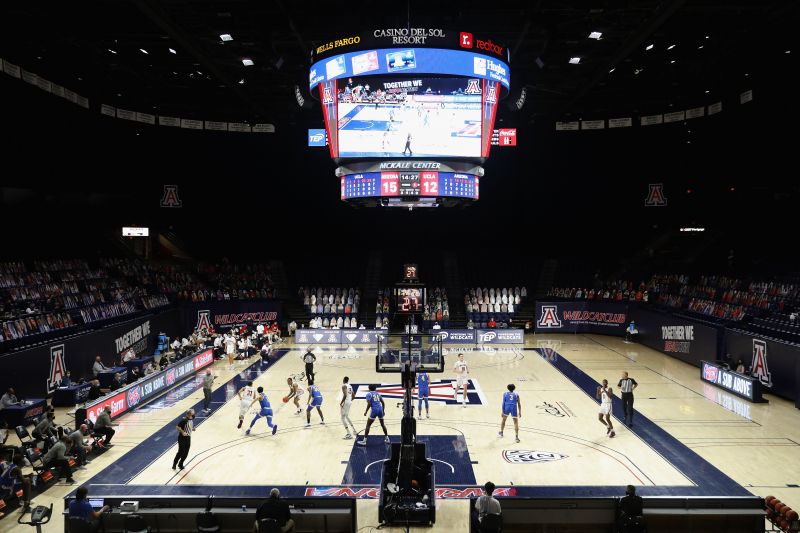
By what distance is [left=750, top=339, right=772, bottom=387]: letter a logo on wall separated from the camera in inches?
818

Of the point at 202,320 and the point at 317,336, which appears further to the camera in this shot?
the point at 317,336

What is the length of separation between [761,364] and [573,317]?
573 inches

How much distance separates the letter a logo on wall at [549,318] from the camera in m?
35.4

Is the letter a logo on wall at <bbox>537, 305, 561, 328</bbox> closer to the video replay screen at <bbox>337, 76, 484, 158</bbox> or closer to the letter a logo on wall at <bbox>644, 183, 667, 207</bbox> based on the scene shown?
the letter a logo on wall at <bbox>644, 183, 667, 207</bbox>

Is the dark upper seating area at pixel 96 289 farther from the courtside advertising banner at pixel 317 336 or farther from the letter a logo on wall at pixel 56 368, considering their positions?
the courtside advertising banner at pixel 317 336

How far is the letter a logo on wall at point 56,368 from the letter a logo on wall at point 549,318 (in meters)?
24.9

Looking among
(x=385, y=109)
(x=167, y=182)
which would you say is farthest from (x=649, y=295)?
(x=167, y=182)

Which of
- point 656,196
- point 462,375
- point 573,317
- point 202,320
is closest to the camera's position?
point 462,375

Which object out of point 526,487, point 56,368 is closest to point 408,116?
point 526,487

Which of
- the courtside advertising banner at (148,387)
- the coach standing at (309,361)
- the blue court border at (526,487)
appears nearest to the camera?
the blue court border at (526,487)

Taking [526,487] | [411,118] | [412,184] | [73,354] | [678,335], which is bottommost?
[526,487]

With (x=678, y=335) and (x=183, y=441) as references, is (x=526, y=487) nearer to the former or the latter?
(x=183, y=441)

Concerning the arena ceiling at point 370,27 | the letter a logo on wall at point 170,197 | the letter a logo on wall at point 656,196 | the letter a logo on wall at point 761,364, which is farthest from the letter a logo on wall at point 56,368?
the letter a logo on wall at point 656,196

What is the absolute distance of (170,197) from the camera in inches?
1490
